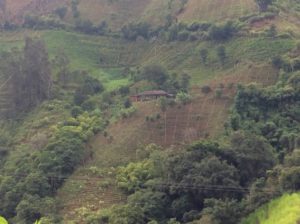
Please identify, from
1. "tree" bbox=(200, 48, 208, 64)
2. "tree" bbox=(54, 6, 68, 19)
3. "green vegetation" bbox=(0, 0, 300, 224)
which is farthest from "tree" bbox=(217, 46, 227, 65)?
"tree" bbox=(54, 6, 68, 19)

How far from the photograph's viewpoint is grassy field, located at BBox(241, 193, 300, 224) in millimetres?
23812

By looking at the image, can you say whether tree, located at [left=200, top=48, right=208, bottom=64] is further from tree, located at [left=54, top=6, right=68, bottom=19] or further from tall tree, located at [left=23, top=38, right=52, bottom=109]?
tree, located at [left=54, top=6, right=68, bottom=19]

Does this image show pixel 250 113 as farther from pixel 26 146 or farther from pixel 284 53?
pixel 26 146

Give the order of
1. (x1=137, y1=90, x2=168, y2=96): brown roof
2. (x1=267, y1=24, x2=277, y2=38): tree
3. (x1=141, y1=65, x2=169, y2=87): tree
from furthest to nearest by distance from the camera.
Answer: (x1=267, y1=24, x2=277, y2=38): tree, (x1=141, y1=65, x2=169, y2=87): tree, (x1=137, y1=90, x2=168, y2=96): brown roof

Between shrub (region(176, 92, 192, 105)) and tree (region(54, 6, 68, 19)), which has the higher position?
tree (region(54, 6, 68, 19))

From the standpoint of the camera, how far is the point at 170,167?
95.8 feet

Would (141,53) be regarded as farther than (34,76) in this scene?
Yes

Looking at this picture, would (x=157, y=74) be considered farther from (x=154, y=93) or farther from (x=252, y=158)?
(x=252, y=158)

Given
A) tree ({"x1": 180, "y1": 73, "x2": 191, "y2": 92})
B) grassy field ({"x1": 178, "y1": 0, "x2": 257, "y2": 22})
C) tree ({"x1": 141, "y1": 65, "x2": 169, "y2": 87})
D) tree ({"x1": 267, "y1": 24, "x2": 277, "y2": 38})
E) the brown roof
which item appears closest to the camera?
the brown roof

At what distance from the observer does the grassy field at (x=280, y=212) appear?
23812 mm

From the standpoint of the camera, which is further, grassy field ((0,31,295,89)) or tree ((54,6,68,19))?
tree ((54,6,68,19))

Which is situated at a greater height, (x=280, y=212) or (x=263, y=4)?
(x=263, y=4)

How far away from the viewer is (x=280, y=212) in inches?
968

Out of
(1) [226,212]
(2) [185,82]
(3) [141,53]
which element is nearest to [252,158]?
(1) [226,212]
